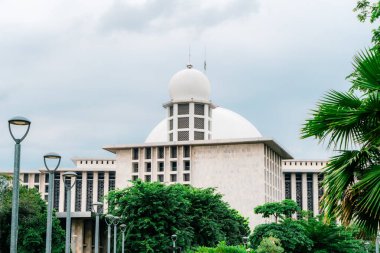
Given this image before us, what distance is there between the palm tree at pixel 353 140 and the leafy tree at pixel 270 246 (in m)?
27.8

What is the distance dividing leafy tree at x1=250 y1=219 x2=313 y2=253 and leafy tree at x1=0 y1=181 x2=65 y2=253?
1567cm

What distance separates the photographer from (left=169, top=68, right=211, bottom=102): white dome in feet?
263

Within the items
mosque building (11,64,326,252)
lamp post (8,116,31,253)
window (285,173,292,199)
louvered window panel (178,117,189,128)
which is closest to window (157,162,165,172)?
mosque building (11,64,326,252)

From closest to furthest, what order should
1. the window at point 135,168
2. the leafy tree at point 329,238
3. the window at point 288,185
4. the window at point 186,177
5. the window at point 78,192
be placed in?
the leafy tree at point 329,238 < the window at point 186,177 < the window at point 135,168 < the window at point 288,185 < the window at point 78,192

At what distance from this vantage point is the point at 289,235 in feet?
136

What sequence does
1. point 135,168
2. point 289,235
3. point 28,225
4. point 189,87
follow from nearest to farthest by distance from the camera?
point 289,235 < point 28,225 < point 189,87 < point 135,168

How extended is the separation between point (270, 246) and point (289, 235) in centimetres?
251

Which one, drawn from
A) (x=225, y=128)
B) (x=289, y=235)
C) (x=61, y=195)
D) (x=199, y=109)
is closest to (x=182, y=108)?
(x=199, y=109)

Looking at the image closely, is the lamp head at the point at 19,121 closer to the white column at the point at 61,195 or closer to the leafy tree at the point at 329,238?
the leafy tree at the point at 329,238

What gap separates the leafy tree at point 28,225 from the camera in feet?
161

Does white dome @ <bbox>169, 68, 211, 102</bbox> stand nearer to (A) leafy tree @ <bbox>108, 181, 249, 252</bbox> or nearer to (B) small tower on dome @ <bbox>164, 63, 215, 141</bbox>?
(B) small tower on dome @ <bbox>164, 63, 215, 141</bbox>

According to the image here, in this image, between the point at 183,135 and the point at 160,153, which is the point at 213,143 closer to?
the point at 183,135

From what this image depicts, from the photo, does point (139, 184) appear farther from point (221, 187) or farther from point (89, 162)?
point (89, 162)

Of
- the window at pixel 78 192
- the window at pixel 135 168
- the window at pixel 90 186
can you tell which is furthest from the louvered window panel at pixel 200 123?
the window at pixel 78 192
